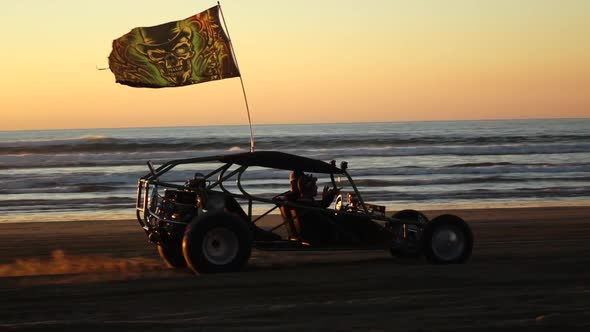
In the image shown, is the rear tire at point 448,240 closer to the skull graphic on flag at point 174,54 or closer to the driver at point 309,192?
the driver at point 309,192

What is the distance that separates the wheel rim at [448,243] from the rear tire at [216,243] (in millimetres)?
2523

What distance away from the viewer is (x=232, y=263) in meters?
11.2

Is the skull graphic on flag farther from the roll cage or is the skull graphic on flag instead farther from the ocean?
the ocean

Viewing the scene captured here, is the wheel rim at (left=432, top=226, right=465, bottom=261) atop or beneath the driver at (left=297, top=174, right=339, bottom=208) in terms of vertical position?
beneath

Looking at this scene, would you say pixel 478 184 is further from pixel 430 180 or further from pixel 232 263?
pixel 232 263

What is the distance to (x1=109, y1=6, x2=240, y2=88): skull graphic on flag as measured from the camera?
495 inches

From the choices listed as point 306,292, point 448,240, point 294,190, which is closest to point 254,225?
point 294,190

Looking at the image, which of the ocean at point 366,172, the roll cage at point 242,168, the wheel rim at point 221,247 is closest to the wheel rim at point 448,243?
the roll cage at point 242,168

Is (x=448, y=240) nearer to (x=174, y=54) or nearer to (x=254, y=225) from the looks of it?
(x=254, y=225)

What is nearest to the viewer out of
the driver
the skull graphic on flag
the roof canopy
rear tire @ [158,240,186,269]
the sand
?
the sand

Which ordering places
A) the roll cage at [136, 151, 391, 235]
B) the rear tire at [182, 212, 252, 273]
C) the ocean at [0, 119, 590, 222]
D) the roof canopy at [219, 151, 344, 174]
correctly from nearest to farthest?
1. the rear tire at [182, 212, 252, 273]
2. the roll cage at [136, 151, 391, 235]
3. the roof canopy at [219, 151, 344, 174]
4. the ocean at [0, 119, 590, 222]

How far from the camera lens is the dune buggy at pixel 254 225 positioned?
11086mm

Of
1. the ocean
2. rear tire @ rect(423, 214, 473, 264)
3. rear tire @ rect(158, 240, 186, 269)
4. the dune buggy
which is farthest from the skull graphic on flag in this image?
the ocean

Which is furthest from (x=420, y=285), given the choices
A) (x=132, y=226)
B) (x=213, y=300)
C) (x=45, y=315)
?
(x=132, y=226)
